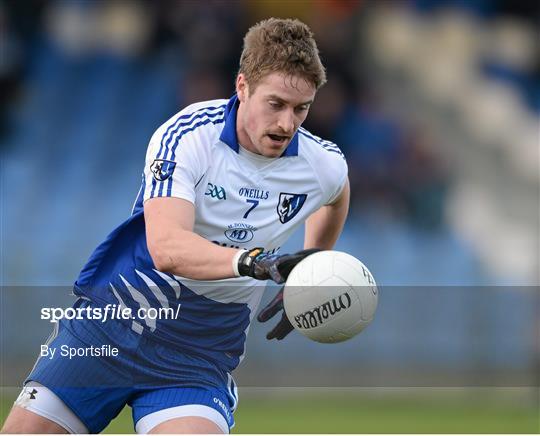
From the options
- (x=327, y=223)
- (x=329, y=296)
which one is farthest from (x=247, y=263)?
(x=327, y=223)

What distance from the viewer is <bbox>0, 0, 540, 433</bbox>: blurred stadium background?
41.2 feet

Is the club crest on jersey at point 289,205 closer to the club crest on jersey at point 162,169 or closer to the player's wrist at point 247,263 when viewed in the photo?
the club crest on jersey at point 162,169

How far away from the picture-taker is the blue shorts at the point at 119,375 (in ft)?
16.9

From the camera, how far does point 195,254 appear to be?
474 centimetres

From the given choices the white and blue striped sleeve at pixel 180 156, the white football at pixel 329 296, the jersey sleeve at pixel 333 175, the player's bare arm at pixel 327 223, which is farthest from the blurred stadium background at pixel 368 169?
the white football at pixel 329 296

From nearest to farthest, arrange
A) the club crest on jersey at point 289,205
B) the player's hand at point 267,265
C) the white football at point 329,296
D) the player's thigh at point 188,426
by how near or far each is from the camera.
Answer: the player's hand at point 267,265, the white football at point 329,296, the player's thigh at point 188,426, the club crest on jersey at point 289,205

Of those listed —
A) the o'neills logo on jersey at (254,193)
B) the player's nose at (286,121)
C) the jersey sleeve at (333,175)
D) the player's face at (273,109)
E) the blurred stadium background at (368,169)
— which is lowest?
the o'neills logo on jersey at (254,193)

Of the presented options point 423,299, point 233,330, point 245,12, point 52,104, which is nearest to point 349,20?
point 245,12

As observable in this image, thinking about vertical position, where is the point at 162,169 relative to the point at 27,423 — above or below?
above

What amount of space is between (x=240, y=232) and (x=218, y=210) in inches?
6.3

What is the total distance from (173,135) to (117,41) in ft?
42.7

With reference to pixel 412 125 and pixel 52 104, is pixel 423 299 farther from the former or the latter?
pixel 52 104

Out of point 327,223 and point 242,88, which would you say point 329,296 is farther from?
point 327,223

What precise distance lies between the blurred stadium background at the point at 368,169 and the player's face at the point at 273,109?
6103 mm
